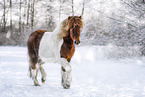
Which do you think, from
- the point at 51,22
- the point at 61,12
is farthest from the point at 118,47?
the point at 51,22

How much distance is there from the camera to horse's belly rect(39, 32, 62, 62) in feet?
12.4

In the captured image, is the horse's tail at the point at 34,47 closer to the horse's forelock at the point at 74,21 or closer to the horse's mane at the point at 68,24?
the horse's mane at the point at 68,24

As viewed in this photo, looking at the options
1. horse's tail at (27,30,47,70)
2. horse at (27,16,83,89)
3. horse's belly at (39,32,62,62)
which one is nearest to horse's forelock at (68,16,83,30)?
horse at (27,16,83,89)

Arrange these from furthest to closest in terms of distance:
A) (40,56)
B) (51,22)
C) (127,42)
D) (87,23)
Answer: (51,22) → (87,23) → (127,42) → (40,56)

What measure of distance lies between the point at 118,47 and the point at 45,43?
668cm

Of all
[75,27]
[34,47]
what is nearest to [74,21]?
[75,27]

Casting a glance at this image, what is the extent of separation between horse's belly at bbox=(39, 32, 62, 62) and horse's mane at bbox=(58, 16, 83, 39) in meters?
0.19

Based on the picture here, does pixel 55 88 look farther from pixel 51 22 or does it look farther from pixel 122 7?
pixel 51 22

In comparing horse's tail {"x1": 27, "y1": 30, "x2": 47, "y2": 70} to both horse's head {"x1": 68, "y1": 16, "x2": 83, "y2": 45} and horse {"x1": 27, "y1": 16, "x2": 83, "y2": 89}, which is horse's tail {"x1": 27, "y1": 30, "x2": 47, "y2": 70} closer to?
horse {"x1": 27, "y1": 16, "x2": 83, "y2": 89}

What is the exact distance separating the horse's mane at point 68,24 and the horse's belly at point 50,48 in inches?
7.5

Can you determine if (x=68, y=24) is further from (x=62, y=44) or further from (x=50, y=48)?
(x=50, y=48)

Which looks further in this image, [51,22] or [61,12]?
[51,22]

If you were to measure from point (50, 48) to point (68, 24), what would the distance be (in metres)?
0.77

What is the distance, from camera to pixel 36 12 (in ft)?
73.6
